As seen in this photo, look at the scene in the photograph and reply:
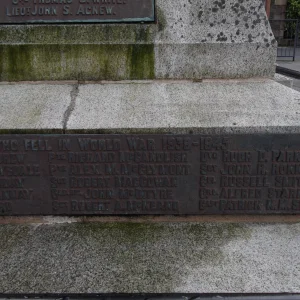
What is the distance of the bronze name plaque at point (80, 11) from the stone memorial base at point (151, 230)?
A: 0.53m

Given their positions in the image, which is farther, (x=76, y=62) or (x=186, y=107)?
(x=76, y=62)

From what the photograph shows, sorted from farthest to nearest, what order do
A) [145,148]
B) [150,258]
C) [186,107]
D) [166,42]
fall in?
[166,42] < [186,107] < [145,148] < [150,258]

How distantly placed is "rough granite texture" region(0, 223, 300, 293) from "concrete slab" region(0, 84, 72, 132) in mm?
765

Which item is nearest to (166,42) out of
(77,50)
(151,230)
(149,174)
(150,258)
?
(77,50)

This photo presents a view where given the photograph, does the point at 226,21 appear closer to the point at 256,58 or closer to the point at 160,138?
the point at 256,58

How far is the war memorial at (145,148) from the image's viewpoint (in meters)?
2.62

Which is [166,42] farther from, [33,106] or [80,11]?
[33,106]

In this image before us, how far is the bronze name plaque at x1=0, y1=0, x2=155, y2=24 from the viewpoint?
10.8 feet

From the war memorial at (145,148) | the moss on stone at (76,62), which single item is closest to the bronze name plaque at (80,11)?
the war memorial at (145,148)

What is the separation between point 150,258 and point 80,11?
6.73 ft

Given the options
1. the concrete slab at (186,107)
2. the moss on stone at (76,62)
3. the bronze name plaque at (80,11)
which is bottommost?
the concrete slab at (186,107)

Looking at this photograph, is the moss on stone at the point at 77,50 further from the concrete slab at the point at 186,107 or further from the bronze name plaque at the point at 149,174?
the bronze name plaque at the point at 149,174

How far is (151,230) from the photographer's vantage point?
2.91 meters

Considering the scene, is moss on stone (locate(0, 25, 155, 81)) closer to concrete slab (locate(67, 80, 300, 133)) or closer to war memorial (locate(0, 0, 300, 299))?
war memorial (locate(0, 0, 300, 299))
